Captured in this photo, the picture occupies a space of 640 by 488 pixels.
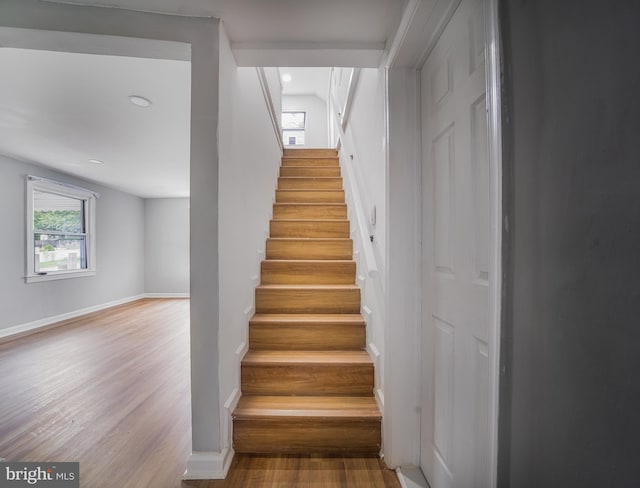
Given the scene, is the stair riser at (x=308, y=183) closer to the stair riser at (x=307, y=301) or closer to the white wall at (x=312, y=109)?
the stair riser at (x=307, y=301)

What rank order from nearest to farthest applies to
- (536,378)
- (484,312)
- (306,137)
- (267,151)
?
(536,378) < (484,312) < (267,151) < (306,137)

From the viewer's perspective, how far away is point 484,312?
0.86 meters

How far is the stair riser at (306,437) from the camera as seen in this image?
1427 mm

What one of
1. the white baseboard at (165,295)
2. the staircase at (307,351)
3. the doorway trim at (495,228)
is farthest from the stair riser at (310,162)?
the white baseboard at (165,295)

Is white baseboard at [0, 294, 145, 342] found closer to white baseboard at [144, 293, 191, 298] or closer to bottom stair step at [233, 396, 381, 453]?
white baseboard at [144, 293, 191, 298]

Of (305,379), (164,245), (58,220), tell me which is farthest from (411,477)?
(164,245)

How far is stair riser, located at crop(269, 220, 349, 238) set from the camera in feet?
8.96

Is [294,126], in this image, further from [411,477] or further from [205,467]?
[411,477]

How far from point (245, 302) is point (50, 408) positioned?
1559 millimetres

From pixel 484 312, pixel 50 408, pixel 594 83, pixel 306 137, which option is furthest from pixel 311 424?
pixel 306 137

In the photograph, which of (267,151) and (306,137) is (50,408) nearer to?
(267,151)

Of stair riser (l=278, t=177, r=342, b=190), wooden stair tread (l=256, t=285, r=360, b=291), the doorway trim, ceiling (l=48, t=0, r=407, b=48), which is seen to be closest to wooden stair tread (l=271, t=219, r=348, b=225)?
stair riser (l=278, t=177, r=342, b=190)

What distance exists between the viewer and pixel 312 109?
6.25 meters

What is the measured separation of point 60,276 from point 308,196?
4.26 m
